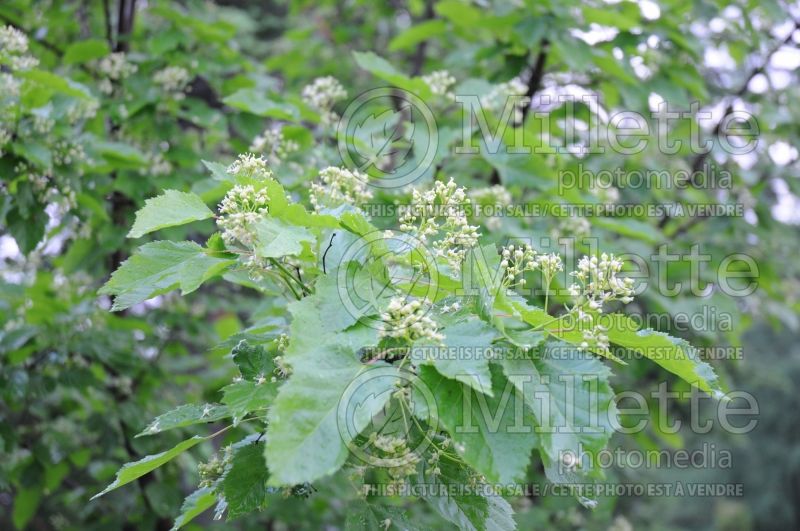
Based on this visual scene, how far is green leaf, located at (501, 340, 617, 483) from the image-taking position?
68.3 inches

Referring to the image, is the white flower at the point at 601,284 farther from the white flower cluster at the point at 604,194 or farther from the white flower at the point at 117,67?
the white flower at the point at 117,67

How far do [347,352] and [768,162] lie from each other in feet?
15.9

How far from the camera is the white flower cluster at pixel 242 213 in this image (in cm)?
193

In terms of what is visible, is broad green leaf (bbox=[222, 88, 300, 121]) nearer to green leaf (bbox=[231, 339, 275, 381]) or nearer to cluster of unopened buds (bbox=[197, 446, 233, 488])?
green leaf (bbox=[231, 339, 275, 381])

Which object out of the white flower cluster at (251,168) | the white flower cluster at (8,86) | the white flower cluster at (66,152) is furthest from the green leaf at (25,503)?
the white flower cluster at (251,168)

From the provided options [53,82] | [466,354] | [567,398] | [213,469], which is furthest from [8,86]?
[567,398]

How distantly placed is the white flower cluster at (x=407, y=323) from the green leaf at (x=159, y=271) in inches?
19.9

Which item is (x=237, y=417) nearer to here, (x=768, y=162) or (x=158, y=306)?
(x=158, y=306)

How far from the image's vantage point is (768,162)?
546cm

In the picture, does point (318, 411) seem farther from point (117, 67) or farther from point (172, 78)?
point (117, 67)

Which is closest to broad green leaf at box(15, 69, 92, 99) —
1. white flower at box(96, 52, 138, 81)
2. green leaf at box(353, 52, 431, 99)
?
white flower at box(96, 52, 138, 81)

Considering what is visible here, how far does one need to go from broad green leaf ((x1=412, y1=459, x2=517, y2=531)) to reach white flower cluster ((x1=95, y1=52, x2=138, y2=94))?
10.5 ft

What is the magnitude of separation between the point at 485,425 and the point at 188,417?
2.90 ft

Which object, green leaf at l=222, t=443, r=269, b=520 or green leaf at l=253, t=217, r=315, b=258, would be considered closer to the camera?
green leaf at l=253, t=217, r=315, b=258
